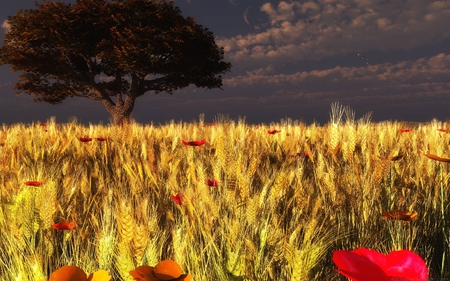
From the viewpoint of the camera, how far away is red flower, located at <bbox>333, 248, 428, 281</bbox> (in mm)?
549

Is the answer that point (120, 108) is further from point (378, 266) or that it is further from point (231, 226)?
point (378, 266)

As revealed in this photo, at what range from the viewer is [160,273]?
64cm

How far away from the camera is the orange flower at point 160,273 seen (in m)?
0.62

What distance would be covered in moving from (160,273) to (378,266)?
348mm

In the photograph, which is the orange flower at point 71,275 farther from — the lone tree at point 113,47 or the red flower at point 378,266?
the lone tree at point 113,47

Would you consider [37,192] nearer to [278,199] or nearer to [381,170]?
[278,199]

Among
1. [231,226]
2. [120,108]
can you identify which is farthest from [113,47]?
[231,226]

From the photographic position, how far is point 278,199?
5.52ft

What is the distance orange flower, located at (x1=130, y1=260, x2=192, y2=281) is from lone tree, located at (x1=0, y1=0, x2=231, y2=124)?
1464 centimetres

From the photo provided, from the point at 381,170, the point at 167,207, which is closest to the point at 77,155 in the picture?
the point at 167,207

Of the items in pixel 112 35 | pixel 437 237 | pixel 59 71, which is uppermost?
pixel 112 35

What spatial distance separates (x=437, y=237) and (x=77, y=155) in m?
2.96

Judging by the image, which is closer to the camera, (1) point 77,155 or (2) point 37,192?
(2) point 37,192

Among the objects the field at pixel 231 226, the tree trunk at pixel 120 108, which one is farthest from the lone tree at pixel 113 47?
the field at pixel 231 226
